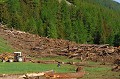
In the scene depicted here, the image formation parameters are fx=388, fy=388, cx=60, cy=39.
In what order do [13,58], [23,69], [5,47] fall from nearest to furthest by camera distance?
[23,69]
[13,58]
[5,47]

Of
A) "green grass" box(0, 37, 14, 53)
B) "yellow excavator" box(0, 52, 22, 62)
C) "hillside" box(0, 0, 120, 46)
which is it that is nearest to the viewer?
"yellow excavator" box(0, 52, 22, 62)

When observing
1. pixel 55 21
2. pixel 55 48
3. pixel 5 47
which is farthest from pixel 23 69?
pixel 55 21

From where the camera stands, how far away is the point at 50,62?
3616 cm

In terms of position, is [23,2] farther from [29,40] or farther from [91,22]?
[29,40]

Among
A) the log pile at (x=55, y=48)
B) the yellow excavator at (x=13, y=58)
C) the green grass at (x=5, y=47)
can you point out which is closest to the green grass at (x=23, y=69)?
the yellow excavator at (x=13, y=58)

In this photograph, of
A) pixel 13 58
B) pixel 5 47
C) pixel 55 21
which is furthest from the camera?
pixel 55 21

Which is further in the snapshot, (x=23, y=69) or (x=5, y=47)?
(x=5, y=47)

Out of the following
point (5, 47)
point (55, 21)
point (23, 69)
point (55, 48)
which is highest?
point (55, 21)

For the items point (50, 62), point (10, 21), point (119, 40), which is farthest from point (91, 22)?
point (50, 62)

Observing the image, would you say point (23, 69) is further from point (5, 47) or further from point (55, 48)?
point (55, 48)

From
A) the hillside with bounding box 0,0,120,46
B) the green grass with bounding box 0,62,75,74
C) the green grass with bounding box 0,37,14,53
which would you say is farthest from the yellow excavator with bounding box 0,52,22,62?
the hillside with bounding box 0,0,120,46

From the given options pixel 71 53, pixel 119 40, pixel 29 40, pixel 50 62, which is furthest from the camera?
pixel 119 40

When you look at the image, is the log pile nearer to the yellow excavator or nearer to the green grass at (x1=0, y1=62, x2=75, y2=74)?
the yellow excavator

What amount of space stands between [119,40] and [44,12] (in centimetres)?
2825
